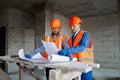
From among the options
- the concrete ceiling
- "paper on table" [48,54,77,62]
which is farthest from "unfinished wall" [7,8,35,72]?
"paper on table" [48,54,77,62]

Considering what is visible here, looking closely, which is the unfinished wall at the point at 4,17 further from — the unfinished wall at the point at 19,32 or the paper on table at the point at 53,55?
the paper on table at the point at 53,55

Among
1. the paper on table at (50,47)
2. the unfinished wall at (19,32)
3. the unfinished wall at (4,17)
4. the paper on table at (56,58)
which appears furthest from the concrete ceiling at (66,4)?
the paper on table at (56,58)

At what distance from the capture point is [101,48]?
923 cm

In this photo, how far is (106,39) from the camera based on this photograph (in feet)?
29.7

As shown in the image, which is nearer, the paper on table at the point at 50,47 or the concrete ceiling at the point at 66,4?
the paper on table at the point at 50,47

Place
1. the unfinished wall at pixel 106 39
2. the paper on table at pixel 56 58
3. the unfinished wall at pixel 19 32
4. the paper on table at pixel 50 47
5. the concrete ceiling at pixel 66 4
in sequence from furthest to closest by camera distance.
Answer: the unfinished wall at pixel 106 39 < the unfinished wall at pixel 19 32 < the concrete ceiling at pixel 66 4 < the paper on table at pixel 50 47 < the paper on table at pixel 56 58

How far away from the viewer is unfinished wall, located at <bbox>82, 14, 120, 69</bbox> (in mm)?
8805

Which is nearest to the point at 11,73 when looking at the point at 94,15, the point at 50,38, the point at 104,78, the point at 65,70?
the point at 104,78

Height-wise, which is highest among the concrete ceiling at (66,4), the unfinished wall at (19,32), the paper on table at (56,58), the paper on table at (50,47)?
the concrete ceiling at (66,4)

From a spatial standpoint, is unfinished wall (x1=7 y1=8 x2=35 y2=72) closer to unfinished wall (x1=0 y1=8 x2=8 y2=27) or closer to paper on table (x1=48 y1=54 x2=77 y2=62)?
unfinished wall (x1=0 y1=8 x2=8 y2=27)

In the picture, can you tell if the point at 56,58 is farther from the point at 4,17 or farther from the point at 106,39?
the point at 106,39

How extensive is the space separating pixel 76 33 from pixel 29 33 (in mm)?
5781

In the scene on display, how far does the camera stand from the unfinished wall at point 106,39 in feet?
28.9

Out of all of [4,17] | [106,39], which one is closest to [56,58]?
[4,17]
